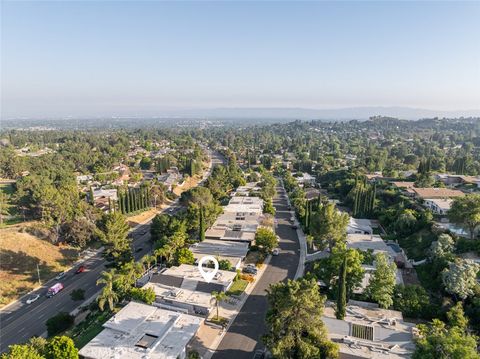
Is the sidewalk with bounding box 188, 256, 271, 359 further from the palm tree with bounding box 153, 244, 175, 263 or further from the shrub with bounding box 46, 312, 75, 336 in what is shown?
the shrub with bounding box 46, 312, 75, 336

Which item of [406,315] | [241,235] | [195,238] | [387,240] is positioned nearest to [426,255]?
[387,240]

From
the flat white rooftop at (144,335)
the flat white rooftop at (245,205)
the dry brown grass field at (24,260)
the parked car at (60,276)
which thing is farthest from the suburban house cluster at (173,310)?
the dry brown grass field at (24,260)

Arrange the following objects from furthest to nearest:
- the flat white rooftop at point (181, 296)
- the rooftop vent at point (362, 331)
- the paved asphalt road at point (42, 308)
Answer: the flat white rooftop at point (181, 296) → the paved asphalt road at point (42, 308) → the rooftop vent at point (362, 331)

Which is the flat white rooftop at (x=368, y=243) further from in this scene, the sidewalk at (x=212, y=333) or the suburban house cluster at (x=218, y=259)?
the sidewalk at (x=212, y=333)

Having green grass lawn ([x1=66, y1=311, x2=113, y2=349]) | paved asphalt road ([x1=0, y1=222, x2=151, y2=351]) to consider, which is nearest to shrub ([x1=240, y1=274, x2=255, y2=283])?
green grass lawn ([x1=66, y1=311, x2=113, y2=349])

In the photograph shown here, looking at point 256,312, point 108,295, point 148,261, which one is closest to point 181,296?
point 108,295

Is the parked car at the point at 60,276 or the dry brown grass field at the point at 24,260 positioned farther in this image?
the parked car at the point at 60,276

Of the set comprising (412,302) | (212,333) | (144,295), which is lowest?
(212,333)

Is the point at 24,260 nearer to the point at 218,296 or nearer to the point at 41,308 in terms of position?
the point at 41,308
